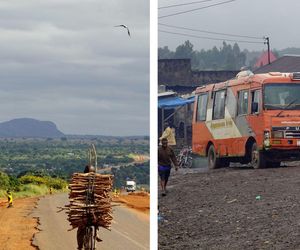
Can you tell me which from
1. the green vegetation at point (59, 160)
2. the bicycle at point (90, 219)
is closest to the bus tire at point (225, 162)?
the green vegetation at point (59, 160)

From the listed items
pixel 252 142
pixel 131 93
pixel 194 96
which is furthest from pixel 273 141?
pixel 131 93

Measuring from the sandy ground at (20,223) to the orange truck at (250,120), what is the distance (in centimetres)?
56

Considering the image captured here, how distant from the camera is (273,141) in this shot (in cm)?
558

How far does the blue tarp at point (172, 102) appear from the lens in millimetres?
5480

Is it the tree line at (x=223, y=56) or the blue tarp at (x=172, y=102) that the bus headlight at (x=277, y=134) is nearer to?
the tree line at (x=223, y=56)

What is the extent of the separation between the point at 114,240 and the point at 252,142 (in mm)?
1138

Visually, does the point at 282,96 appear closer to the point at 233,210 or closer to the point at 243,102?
the point at 243,102

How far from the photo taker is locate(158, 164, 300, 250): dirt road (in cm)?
537

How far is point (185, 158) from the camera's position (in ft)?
18.6

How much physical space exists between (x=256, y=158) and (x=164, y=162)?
0.63 metres

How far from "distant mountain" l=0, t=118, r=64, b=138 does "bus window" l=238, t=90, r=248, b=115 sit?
1.24m

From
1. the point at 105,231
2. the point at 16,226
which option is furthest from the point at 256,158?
the point at 16,226

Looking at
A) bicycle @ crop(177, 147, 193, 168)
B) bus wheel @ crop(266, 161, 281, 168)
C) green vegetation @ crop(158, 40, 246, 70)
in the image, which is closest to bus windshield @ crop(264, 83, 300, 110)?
green vegetation @ crop(158, 40, 246, 70)

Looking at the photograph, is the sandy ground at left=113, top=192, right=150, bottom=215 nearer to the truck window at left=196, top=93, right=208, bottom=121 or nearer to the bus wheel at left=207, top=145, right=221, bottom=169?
the bus wheel at left=207, top=145, right=221, bottom=169
